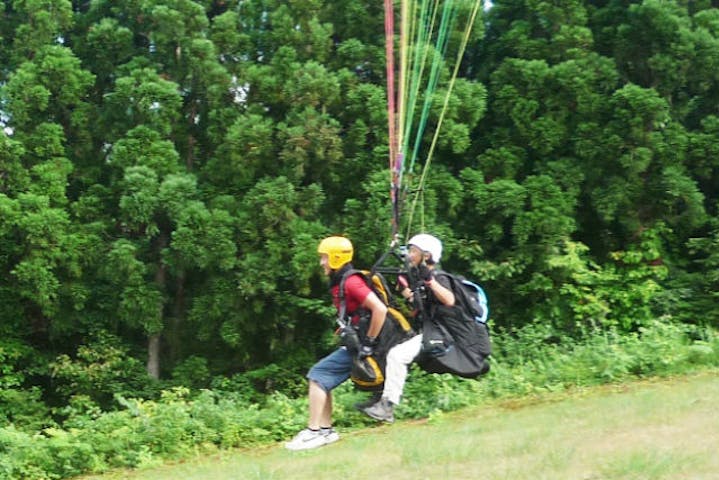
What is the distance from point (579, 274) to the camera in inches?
535

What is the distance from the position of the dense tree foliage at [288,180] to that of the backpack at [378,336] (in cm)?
Answer: 632

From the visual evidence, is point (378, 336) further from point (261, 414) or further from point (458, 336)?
point (261, 414)

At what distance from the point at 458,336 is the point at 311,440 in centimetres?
139

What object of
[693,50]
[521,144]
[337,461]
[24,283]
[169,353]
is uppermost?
[693,50]

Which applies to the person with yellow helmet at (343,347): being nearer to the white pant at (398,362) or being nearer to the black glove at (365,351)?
the black glove at (365,351)

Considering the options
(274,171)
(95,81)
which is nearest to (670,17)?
(274,171)

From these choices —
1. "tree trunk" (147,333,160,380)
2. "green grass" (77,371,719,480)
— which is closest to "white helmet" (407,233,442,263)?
"green grass" (77,371,719,480)

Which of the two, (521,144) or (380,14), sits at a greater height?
(380,14)

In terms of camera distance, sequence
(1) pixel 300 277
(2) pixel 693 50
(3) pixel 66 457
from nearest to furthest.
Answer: (3) pixel 66 457 < (1) pixel 300 277 < (2) pixel 693 50

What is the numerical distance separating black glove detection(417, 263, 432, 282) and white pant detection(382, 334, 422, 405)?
1.64ft

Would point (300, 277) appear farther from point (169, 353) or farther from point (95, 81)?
point (95, 81)

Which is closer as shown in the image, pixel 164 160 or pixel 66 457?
pixel 66 457

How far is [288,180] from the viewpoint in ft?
45.2

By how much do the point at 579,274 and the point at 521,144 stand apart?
276 cm
